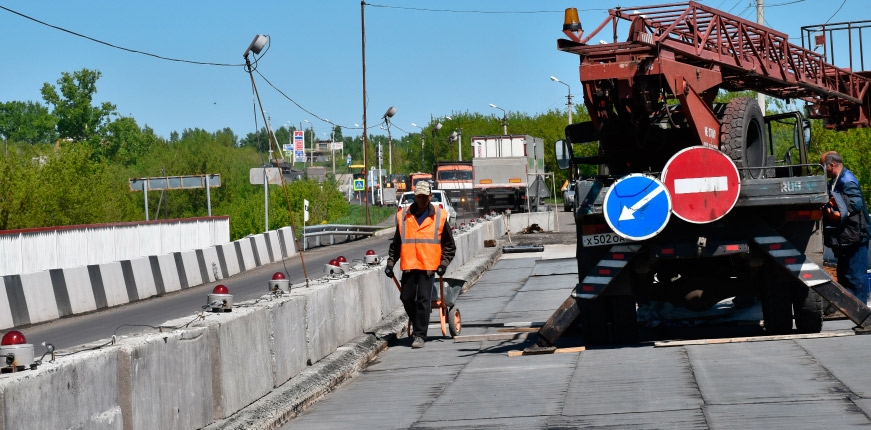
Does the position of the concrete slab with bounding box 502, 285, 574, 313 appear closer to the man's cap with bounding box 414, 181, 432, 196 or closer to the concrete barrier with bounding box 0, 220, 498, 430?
the man's cap with bounding box 414, 181, 432, 196

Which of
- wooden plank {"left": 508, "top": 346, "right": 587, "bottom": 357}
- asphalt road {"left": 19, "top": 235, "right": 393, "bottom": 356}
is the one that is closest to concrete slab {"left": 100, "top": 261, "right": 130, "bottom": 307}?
asphalt road {"left": 19, "top": 235, "right": 393, "bottom": 356}

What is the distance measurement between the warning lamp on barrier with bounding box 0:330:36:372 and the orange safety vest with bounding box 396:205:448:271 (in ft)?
22.1

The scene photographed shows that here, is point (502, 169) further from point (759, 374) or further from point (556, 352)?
point (759, 374)

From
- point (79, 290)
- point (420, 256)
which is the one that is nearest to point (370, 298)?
point (420, 256)

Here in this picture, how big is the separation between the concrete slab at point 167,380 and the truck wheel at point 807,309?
232 inches

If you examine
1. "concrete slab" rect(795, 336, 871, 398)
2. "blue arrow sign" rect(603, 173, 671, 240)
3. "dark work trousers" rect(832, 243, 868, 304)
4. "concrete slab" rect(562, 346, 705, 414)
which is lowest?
"concrete slab" rect(562, 346, 705, 414)

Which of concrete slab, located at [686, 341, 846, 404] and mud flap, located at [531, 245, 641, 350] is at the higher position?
mud flap, located at [531, 245, 641, 350]

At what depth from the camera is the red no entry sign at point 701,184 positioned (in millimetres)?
9680

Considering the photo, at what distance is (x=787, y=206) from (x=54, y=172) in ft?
161

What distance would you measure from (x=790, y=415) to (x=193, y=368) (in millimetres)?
3575

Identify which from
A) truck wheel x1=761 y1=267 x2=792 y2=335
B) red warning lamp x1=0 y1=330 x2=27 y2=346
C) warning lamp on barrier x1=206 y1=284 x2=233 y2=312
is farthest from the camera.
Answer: truck wheel x1=761 y1=267 x2=792 y2=335

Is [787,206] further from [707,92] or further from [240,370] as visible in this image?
[240,370]

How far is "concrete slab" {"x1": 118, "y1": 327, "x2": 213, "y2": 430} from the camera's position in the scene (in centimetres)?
576

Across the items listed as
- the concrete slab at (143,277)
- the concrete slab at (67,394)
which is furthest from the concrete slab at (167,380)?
the concrete slab at (143,277)
